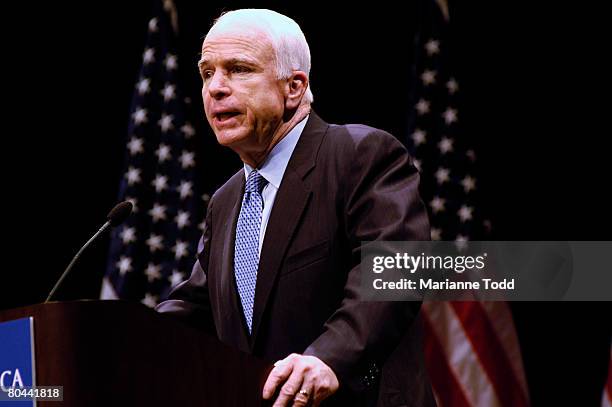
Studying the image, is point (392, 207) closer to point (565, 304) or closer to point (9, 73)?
point (565, 304)

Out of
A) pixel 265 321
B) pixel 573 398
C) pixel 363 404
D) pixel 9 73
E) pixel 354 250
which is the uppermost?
pixel 9 73

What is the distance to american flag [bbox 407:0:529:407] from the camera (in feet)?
13.9

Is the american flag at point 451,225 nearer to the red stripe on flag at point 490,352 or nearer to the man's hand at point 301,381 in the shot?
the red stripe on flag at point 490,352

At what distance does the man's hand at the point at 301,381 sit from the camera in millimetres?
1654

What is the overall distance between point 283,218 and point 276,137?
28cm

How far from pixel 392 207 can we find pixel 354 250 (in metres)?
0.14

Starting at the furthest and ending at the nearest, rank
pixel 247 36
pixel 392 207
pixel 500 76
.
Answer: pixel 500 76
pixel 247 36
pixel 392 207

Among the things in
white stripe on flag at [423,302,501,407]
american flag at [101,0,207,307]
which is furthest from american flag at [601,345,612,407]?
american flag at [101,0,207,307]

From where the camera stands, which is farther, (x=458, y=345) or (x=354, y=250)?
(x=458, y=345)

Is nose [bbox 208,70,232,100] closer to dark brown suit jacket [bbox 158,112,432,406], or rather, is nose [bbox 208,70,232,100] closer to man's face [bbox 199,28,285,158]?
man's face [bbox 199,28,285,158]

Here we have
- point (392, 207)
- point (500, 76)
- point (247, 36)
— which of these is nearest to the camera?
point (392, 207)

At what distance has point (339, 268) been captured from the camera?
6.80 ft

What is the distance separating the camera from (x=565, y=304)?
441cm

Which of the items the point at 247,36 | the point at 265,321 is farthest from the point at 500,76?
the point at 265,321
